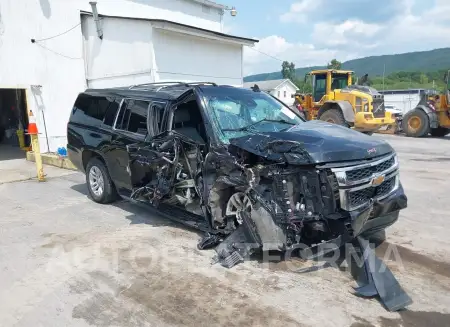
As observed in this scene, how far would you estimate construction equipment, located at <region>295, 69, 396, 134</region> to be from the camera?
15.4 meters

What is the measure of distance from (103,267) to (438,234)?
4.24 m

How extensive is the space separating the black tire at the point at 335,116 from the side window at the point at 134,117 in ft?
36.4

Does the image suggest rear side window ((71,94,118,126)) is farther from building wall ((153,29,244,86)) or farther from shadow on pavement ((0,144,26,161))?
shadow on pavement ((0,144,26,161))

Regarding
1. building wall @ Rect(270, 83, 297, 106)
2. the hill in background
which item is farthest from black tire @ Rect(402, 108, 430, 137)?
the hill in background

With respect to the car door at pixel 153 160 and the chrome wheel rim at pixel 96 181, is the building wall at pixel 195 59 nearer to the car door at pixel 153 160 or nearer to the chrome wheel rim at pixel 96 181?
the chrome wheel rim at pixel 96 181

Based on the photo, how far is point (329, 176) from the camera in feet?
12.0

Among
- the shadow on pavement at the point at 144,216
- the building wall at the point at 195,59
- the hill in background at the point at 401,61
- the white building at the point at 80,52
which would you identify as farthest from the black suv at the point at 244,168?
the hill in background at the point at 401,61

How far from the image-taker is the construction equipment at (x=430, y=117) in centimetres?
1577

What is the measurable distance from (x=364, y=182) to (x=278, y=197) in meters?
0.86

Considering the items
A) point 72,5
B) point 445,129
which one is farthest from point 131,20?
point 445,129

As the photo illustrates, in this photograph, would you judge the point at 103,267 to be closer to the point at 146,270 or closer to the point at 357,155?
the point at 146,270

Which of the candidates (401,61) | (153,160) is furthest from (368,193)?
(401,61)

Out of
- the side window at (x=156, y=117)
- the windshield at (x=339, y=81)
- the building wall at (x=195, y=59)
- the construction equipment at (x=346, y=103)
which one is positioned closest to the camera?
the side window at (x=156, y=117)

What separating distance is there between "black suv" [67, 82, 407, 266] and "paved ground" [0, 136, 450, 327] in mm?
356
